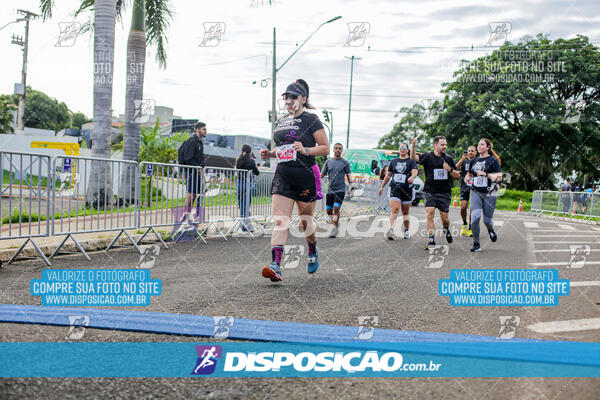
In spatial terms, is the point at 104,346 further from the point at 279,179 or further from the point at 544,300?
the point at 544,300

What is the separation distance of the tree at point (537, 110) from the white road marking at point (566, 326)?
3560cm

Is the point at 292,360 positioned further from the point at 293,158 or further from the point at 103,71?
the point at 103,71

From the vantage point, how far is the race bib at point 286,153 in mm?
5453

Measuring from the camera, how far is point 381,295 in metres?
4.91

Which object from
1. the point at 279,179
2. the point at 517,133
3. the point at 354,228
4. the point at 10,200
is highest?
the point at 517,133

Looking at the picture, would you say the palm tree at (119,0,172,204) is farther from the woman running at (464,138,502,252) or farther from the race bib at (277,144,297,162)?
the race bib at (277,144,297,162)

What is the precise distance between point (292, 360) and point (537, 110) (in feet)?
129

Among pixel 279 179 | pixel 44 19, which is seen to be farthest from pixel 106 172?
pixel 44 19

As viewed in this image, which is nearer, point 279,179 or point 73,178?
point 279,179

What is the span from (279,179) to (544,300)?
2.89 m

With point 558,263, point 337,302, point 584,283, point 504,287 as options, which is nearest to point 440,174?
point 558,263

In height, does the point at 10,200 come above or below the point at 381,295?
above

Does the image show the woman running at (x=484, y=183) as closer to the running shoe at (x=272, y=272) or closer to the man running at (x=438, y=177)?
the man running at (x=438, y=177)

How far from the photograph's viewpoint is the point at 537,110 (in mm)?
37594
